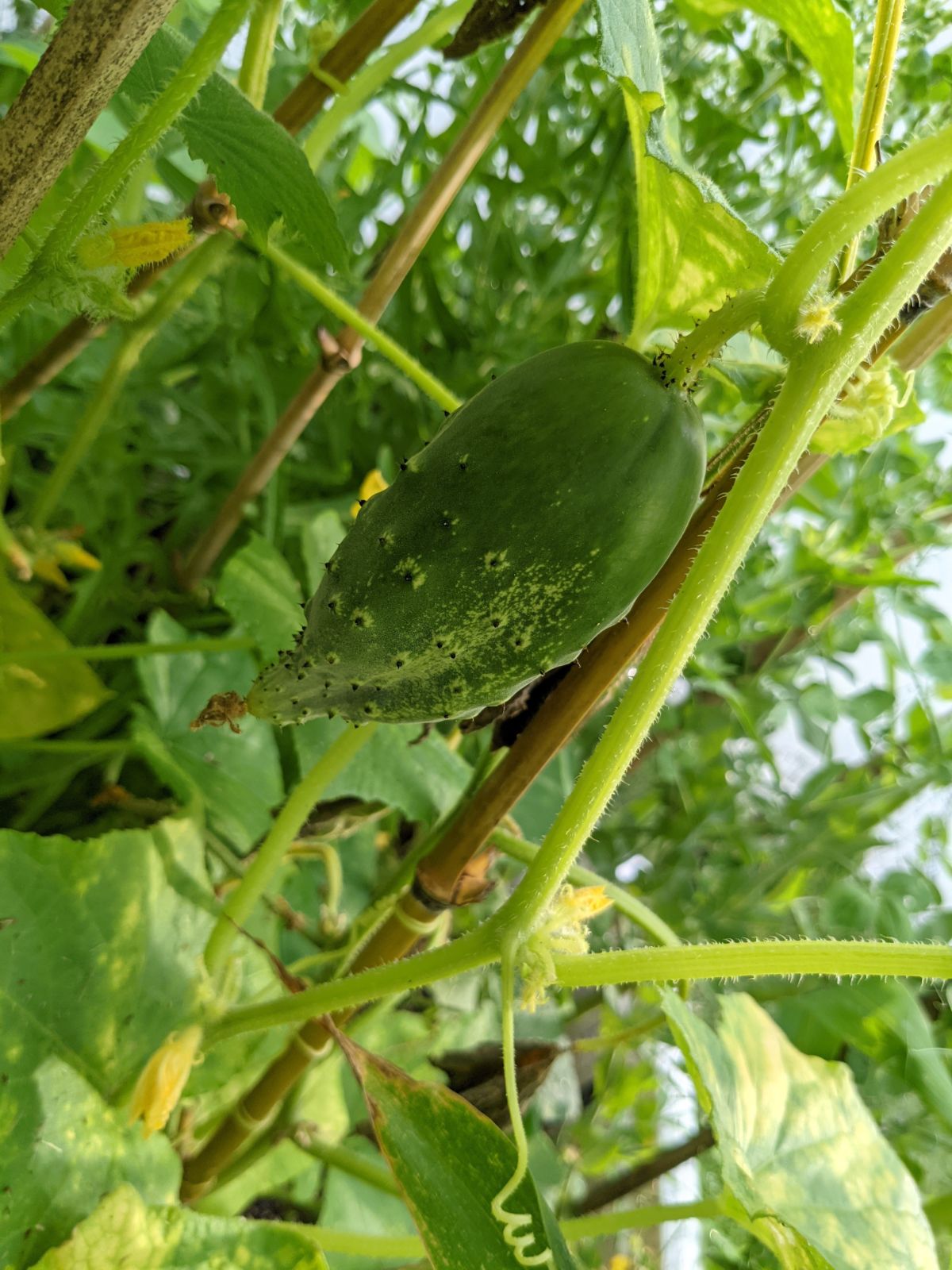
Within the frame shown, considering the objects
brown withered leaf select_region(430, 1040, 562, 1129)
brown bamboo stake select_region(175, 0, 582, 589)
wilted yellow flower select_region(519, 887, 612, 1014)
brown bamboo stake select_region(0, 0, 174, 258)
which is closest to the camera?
brown bamboo stake select_region(0, 0, 174, 258)

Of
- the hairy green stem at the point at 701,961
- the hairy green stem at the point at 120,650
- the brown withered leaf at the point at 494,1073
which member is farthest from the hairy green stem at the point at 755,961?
the hairy green stem at the point at 120,650

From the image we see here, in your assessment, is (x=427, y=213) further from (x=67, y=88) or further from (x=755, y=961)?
(x=755, y=961)

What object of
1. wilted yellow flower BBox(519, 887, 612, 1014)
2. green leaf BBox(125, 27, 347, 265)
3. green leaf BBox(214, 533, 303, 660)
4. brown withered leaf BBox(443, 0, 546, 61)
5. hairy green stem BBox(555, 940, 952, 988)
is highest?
brown withered leaf BBox(443, 0, 546, 61)

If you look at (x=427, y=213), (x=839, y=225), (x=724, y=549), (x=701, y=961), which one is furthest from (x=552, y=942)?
(x=427, y=213)

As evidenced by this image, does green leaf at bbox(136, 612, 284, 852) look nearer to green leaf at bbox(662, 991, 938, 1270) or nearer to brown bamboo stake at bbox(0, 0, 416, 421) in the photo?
brown bamboo stake at bbox(0, 0, 416, 421)

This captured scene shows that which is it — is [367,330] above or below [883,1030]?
above

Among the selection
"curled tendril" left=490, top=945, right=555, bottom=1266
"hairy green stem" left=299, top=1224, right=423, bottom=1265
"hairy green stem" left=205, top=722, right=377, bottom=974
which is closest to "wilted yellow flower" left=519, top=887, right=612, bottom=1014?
"curled tendril" left=490, top=945, right=555, bottom=1266

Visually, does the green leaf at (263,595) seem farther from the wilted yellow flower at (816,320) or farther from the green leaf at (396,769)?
the wilted yellow flower at (816,320)
